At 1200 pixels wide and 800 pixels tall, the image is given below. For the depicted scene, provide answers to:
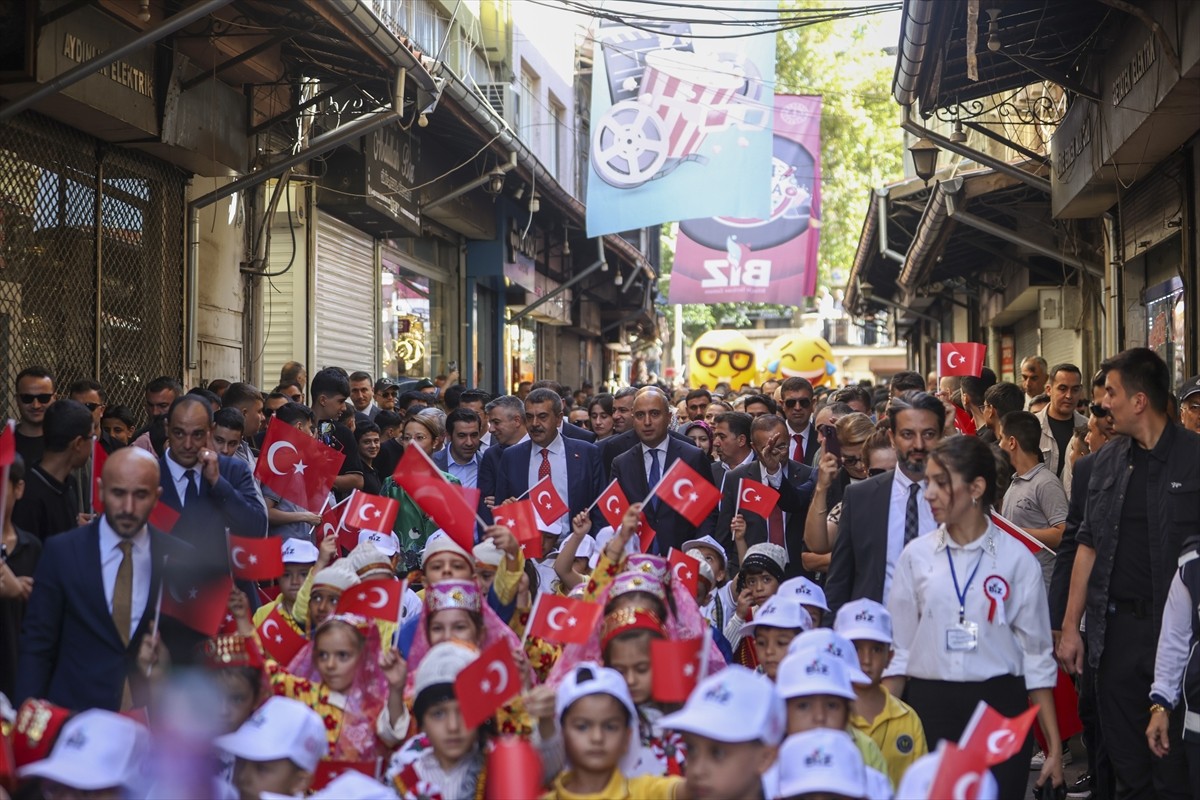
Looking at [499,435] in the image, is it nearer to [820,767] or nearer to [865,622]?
[865,622]

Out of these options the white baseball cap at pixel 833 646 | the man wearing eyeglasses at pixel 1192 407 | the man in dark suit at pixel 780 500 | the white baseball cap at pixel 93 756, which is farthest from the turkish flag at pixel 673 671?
the man wearing eyeglasses at pixel 1192 407

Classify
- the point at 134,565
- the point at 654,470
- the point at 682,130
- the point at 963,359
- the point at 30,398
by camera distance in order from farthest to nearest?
the point at 682,130 → the point at 963,359 → the point at 654,470 → the point at 30,398 → the point at 134,565

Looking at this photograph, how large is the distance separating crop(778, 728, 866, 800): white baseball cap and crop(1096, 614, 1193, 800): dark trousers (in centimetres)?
287

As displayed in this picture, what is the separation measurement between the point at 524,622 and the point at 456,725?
6.94ft

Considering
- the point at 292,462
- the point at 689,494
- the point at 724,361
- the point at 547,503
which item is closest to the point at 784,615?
the point at 689,494

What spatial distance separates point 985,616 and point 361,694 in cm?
244

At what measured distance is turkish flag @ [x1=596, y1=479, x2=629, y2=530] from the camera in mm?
8820

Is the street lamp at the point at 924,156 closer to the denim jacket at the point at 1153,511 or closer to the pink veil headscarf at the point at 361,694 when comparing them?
the denim jacket at the point at 1153,511

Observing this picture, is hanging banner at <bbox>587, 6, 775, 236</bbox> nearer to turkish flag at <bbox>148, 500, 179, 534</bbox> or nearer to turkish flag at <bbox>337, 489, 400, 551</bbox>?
turkish flag at <bbox>337, 489, 400, 551</bbox>

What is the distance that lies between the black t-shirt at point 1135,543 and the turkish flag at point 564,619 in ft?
7.65

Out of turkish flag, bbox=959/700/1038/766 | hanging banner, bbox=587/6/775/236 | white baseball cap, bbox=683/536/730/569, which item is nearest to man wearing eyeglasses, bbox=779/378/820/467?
white baseball cap, bbox=683/536/730/569

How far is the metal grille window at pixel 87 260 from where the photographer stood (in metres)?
10.2

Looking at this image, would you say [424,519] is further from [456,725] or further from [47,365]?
[456,725]

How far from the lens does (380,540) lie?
28.4 ft
